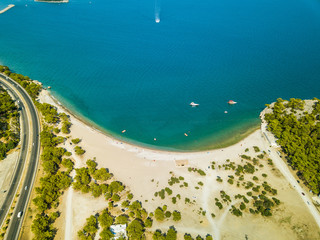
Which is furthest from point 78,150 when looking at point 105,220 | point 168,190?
point 168,190

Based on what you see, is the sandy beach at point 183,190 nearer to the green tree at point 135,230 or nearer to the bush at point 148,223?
the bush at point 148,223

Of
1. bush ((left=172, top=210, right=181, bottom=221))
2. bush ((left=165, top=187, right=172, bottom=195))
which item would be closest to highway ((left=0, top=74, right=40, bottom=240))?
bush ((left=165, top=187, right=172, bottom=195))

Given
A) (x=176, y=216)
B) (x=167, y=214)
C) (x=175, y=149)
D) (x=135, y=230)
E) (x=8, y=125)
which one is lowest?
(x=135, y=230)

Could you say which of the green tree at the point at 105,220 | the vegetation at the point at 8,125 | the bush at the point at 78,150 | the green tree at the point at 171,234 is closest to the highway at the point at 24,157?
the vegetation at the point at 8,125

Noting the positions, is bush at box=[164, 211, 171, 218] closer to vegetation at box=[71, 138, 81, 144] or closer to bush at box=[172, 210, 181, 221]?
bush at box=[172, 210, 181, 221]

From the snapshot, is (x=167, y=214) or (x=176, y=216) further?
(x=167, y=214)

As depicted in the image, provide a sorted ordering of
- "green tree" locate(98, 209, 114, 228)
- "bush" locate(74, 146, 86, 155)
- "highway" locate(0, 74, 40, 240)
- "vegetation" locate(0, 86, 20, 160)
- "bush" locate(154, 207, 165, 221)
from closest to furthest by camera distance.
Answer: "green tree" locate(98, 209, 114, 228)
"highway" locate(0, 74, 40, 240)
"bush" locate(154, 207, 165, 221)
"vegetation" locate(0, 86, 20, 160)
"bush" locate(74, 146, 86, 155)

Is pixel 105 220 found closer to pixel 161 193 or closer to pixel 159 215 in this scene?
pixel 159 215
